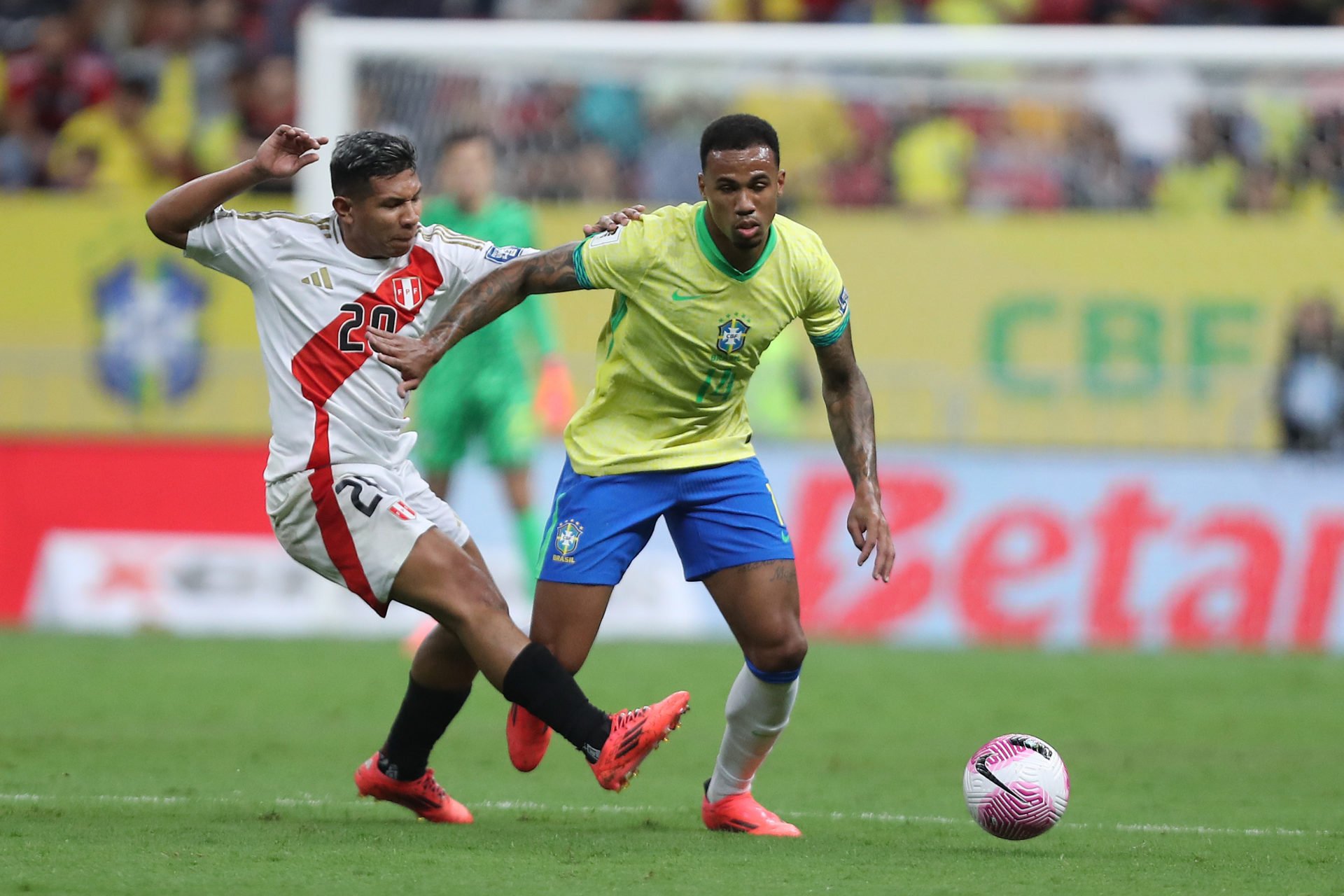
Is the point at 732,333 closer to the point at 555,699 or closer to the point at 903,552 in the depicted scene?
the point at 555,699

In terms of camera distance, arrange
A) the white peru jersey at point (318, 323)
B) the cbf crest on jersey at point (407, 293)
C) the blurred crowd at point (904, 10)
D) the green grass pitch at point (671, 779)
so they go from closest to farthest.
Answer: the green grass pitch at point (671, 779)
the white peru jersey at point (318, 323)
the cbf crest on jersey at point (407, 293)
the blurred crowd at point (904, 10)

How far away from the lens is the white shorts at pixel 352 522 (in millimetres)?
5930

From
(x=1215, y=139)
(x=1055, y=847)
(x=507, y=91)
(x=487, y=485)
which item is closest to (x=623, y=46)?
(x=507, y=91)

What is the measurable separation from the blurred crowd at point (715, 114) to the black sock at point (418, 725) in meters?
8.76

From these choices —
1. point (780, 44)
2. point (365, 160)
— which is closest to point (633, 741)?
point (365, 160)

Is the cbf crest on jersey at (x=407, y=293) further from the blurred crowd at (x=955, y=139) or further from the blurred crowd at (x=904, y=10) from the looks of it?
the blurred crowd at (x=904, y=10)

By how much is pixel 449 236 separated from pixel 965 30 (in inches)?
310

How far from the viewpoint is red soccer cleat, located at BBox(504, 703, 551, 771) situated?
20.3 feet

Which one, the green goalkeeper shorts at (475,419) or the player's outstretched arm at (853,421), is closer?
the player's outstretched arm at (853,421)

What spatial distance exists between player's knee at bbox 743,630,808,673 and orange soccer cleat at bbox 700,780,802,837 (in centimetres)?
54

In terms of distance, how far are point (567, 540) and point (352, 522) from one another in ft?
2.49

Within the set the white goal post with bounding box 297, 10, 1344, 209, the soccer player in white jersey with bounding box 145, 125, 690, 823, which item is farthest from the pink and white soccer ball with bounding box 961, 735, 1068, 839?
the white goal post with bounding box 297, 10, 1344, 209

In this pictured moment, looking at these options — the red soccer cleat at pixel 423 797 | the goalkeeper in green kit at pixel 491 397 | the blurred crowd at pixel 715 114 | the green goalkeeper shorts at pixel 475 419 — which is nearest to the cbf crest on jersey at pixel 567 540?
the red soccer cleat at pixel 423 797

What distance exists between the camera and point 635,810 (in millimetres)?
6945
